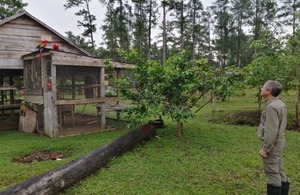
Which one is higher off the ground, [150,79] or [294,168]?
[150,79]

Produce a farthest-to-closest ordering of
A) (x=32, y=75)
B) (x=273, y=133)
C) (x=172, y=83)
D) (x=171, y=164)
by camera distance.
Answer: (x=32, y=75) < (x=172, y=83) < (x=171, y=164) < (x=273, y=133)

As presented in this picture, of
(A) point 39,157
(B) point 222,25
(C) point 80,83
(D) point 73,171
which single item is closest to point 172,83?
(D) point 73,171

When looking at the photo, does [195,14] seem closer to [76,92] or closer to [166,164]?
[76,92]

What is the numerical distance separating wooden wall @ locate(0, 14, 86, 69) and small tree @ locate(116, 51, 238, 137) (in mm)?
4739

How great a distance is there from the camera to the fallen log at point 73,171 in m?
3.80

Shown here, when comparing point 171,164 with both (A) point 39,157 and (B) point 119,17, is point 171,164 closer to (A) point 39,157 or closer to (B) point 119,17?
(A) point 39,157

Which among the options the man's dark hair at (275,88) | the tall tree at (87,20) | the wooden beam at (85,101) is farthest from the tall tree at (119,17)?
the man's dark hair at (275,88)

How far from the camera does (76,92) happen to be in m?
10.2

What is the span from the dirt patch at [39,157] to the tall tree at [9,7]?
1437cm

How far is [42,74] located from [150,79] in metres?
3.57

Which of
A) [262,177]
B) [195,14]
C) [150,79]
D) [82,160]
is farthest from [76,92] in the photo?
[195,14]

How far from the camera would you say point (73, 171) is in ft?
15.2

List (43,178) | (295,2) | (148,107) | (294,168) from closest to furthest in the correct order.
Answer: (43,178)
(294,168)
(148,107)
(295,2)

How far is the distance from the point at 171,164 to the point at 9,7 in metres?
18.6
